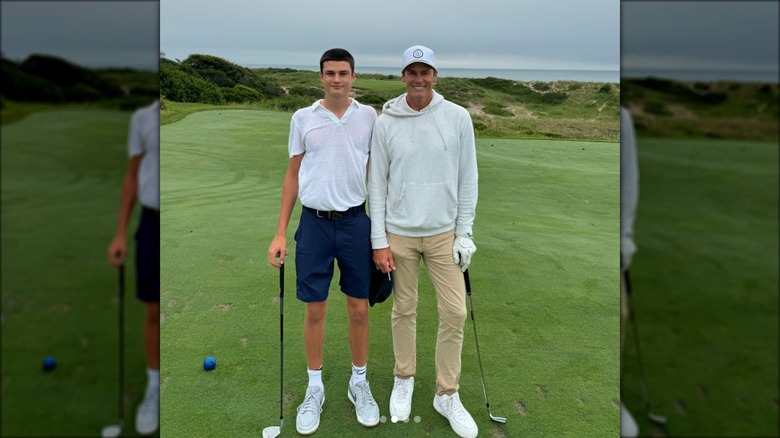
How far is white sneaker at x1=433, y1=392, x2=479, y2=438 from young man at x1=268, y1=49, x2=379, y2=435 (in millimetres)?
337

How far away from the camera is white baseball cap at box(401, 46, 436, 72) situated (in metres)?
2.01

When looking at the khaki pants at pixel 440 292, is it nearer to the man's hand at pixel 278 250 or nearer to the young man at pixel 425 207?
the young man at pixel 425 207

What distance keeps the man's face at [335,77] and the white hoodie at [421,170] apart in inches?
8.5

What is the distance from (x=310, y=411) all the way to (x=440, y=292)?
0.88m

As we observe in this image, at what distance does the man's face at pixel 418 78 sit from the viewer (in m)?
2.04

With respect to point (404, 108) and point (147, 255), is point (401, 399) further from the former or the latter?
point (147, 255)

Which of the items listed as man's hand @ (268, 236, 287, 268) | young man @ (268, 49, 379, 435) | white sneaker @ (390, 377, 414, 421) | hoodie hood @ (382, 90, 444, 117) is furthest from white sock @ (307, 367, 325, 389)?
hoodie hood @ (382, 90, 444, 117)

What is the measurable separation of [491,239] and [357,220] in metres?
3.40

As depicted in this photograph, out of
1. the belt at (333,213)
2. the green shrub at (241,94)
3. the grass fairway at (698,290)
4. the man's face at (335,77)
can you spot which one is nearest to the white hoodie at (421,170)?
the belt at (333,213)

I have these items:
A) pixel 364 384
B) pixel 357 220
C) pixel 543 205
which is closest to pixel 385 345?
pixel 364 384

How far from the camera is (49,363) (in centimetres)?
65

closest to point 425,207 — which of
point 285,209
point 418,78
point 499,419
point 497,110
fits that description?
point 418,78

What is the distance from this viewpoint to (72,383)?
62 centimetres

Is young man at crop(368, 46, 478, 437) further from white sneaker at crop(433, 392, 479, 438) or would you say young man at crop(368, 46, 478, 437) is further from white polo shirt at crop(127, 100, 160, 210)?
white polo shirt at crop(127, 100, 160, 210)
